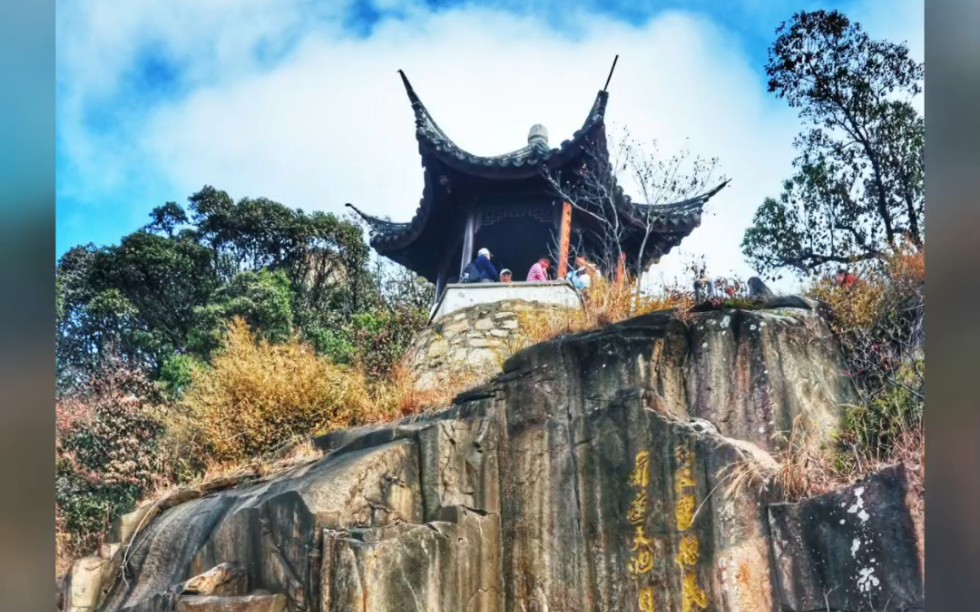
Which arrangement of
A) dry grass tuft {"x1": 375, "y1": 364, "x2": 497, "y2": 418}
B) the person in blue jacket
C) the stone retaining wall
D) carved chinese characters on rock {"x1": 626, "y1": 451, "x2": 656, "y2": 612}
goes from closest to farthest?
carved chinese characters on rock {"x1": 626, "y1": 451, "x2": 656, "y2": 612} → dry grass tuft {"x1": 375, "y1": 364, "x2": 497, "y2": 418} → the stone retaining wall → the person in blue jacket

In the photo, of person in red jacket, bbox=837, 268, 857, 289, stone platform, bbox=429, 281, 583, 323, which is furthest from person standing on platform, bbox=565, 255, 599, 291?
person in red jacket, bbox=837, 268, 857, 289

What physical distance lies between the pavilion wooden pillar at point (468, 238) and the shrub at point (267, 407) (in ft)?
10.2

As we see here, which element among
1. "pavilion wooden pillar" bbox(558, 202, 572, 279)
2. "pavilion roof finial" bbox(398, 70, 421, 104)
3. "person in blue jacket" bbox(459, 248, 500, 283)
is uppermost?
"pavilion roof finial" bbox(398, 70, 421, 104)

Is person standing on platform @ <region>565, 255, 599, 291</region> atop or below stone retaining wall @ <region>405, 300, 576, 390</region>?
atop

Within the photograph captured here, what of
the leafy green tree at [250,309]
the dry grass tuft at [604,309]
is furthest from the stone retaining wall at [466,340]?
the leafy green tree at [250,309]

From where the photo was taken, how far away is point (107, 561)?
695 centimetres

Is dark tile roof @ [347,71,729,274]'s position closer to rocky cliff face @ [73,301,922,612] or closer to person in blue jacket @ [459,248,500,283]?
person in blue jacket @ [459,248,500,283]

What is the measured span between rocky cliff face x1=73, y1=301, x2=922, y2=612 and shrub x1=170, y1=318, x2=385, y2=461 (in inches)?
42.8

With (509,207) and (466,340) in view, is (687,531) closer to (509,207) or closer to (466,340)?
(466,340)

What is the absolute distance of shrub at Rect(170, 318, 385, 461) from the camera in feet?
27.2

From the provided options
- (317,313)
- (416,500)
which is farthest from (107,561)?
(317,313)

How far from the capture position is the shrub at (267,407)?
8281mm

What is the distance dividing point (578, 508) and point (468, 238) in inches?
225

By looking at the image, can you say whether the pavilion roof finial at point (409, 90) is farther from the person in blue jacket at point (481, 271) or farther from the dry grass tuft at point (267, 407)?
the dry grass tuft at point (267, 407)
